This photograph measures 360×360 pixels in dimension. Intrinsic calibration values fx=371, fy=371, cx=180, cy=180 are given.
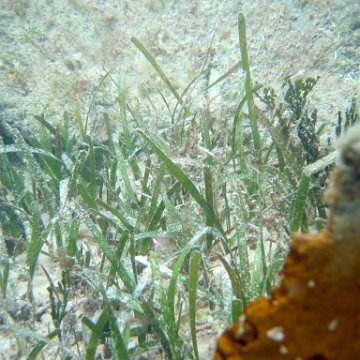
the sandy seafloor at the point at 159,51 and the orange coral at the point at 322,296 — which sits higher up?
the sandy seafloor at the point at 159,51

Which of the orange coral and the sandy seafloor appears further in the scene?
the sandy seafloor

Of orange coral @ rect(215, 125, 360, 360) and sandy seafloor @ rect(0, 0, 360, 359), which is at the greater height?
sandy seafloor @ rect(0, 0, 360, 359)

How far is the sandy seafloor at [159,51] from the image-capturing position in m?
4.00

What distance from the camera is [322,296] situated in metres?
0.94

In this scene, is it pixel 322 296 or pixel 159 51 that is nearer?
pixel 322 296

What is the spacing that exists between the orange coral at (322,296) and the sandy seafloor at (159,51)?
2879 mm

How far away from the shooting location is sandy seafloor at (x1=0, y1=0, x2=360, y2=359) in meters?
4.00

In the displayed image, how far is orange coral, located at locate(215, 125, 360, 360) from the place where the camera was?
0.88 metres

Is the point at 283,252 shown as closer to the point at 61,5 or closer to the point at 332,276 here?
the point at 332,276

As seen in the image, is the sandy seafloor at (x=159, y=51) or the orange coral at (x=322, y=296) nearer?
the orange coral at (x=322, y=296)

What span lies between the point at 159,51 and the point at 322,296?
14.3 ft

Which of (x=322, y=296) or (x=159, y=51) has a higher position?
(x=159, y=51)

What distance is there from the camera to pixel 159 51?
479cm

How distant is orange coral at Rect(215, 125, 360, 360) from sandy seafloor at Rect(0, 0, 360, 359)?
288 cm
